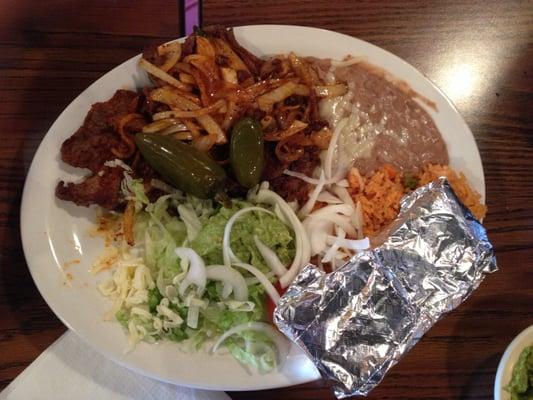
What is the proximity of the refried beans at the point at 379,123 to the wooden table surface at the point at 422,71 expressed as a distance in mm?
282

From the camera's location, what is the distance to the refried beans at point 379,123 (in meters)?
1.90

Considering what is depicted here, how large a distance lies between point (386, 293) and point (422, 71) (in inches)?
40.6

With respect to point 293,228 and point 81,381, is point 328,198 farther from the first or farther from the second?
point 81,381

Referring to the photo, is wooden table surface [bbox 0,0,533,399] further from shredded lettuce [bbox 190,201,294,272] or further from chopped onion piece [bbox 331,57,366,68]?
shredded lettuce [bbox 190,201,294,272]

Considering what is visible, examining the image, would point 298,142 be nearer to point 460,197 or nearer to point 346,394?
→ point 460,197

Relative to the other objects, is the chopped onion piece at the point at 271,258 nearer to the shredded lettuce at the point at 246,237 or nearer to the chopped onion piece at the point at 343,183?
the shredded lettuce at the point at 246,237

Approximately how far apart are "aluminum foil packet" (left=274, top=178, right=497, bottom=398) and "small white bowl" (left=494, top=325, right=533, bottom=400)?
0.23 metres

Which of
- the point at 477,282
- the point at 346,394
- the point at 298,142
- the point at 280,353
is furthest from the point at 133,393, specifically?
the point at 477,282

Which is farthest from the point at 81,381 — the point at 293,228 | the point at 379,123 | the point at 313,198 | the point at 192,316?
the point at 379,123

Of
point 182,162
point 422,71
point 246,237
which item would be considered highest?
point 422,71

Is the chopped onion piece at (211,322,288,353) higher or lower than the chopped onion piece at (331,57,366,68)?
lower

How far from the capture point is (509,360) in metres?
1.66

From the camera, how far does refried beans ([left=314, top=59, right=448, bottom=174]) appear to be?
6.23 ft

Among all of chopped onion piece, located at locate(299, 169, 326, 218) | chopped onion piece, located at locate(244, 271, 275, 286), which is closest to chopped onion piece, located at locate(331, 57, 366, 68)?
chopped onion piece, located at locate(299, 169, 326, 218)
